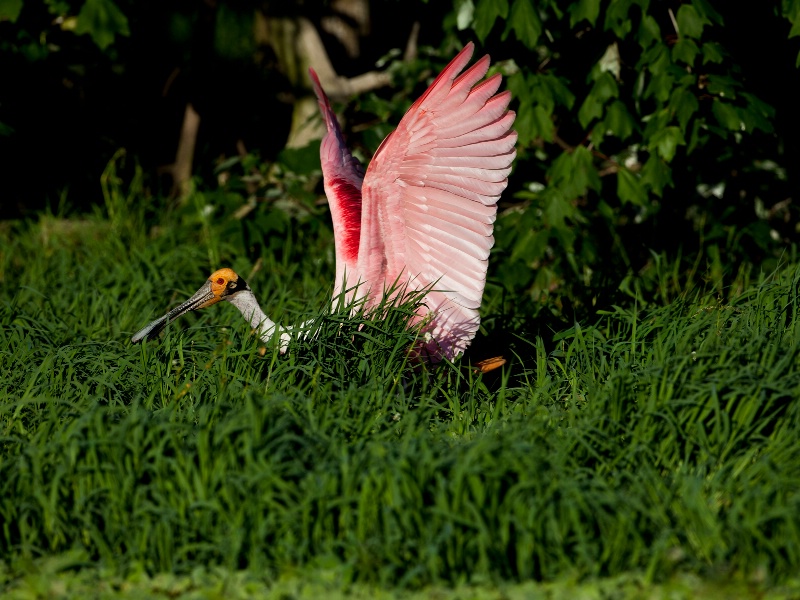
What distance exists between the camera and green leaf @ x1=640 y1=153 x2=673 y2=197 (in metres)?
6.18

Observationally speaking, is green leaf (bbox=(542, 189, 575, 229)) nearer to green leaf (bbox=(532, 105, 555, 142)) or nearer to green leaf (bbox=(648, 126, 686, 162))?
green leaf (bbox=(532, 105, 555, 142))

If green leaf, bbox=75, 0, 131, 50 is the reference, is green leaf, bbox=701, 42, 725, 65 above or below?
below

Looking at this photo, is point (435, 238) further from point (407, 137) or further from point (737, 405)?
point (737, 405)

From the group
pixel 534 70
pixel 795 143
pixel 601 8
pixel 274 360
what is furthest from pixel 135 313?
pixel 795 143

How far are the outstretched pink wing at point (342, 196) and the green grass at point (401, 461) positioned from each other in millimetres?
427

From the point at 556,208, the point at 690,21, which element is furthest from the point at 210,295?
the point at 690,21

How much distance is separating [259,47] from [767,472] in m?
5.77

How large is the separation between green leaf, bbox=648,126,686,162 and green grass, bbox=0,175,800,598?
1.03 m

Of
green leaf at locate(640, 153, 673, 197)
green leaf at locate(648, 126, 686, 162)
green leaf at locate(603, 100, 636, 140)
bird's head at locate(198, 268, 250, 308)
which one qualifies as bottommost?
bird's head at locate(198, 268, 250, 308)

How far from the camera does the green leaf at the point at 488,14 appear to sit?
5.68 meters

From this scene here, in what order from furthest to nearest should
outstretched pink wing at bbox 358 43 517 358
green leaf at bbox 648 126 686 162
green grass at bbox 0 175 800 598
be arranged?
1. green leaf at bbox 648 126 686 162
2. outstretched pink wing at bbox 358 43 517 358
3. green grass at bbox 0 175 800 598

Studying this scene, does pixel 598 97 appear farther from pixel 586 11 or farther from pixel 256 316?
pixel 256 316

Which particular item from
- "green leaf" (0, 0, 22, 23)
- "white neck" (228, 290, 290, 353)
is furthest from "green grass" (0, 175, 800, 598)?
"green leaf" (0, 0, 22, 23)

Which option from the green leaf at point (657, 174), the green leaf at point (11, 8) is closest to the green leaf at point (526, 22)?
the green leaf at point (657, 174)
